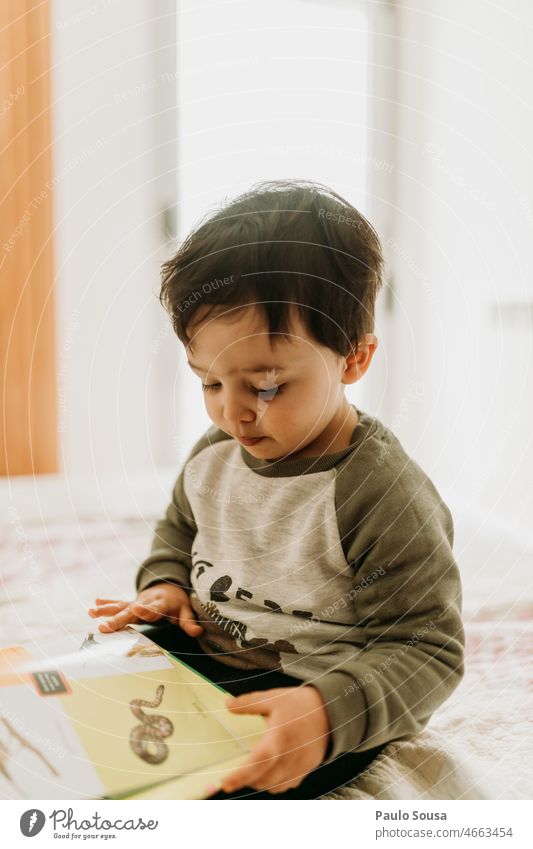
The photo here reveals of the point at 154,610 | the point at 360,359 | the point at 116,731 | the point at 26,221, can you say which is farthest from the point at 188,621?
the point at 26,221

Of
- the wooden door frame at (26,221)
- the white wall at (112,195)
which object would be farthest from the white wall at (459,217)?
the wooden door frame at (26,221)

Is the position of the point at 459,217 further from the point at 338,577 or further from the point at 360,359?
the point at 338,577

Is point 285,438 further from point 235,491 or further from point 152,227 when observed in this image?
point 152,227

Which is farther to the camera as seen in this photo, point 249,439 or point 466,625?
point 466,625

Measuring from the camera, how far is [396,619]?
0.50 m

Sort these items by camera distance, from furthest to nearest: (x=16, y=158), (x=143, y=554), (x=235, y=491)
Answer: (x=143, y=554)
(x=16, y=158)
(x=235, y=491)

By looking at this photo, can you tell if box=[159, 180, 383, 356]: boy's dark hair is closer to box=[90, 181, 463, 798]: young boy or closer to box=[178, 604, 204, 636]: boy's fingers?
box=[90, 181, 463, 798]: young boy

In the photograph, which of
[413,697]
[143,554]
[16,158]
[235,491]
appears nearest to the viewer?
[413,697]

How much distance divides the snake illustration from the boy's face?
0.62 ft

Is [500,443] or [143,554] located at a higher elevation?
[500,443]

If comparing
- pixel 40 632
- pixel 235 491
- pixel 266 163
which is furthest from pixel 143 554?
pixel 266 163

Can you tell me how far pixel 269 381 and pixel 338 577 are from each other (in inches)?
5.6

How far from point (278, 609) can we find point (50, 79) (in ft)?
1.66
